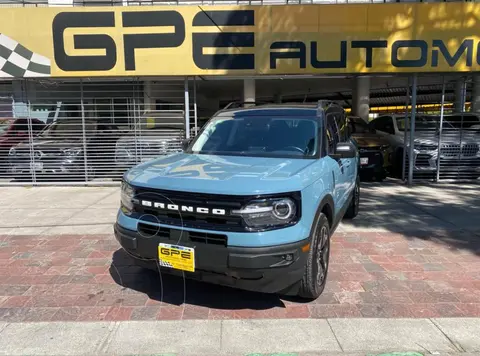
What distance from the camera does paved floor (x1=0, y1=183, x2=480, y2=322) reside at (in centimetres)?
360

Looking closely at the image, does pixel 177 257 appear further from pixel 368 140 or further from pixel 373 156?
pixel 368 140

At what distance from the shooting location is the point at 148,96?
1030 centimetres

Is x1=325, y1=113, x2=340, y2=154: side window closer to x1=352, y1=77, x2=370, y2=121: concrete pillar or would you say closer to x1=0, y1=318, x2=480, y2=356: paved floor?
x1=0, y1=318, x2=480, y2=356: paved floor

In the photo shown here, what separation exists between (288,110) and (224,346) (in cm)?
284

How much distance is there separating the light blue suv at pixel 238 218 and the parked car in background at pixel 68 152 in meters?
6.52

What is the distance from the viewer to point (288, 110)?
15.6 feet

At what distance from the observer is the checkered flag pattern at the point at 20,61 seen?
29.0 feet

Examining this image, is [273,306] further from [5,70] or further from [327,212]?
[5,70]

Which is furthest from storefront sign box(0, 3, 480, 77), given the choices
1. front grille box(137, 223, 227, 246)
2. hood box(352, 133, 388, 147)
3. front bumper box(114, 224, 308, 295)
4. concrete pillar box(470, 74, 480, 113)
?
front bumper box(114, 224, 308, 295)

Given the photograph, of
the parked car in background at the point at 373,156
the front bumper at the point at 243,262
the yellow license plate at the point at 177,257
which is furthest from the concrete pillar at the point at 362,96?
the yellow license plate at the point at 177,257

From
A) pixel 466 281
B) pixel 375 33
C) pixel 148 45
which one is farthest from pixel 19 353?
pixel 375 33

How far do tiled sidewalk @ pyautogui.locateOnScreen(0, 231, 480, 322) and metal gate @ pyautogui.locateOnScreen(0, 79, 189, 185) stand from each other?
4.87 meters

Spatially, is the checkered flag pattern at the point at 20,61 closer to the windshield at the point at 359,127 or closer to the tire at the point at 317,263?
the tire at the point at 317,263

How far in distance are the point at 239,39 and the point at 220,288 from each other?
251 inches
